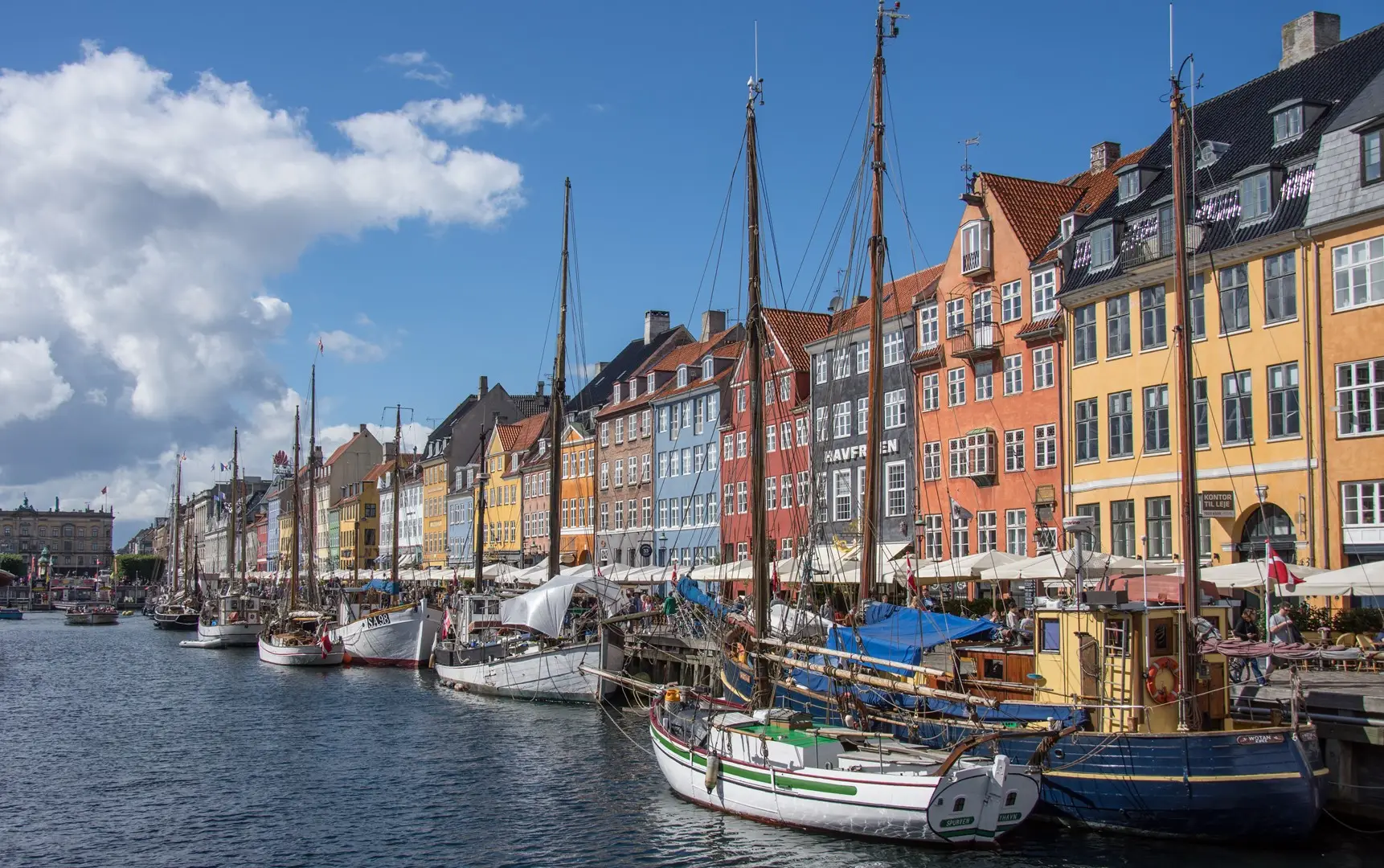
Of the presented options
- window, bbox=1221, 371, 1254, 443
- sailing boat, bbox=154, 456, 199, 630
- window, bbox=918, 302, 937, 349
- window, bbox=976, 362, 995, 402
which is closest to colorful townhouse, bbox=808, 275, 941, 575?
window, bbox=918, 302, 937, 349

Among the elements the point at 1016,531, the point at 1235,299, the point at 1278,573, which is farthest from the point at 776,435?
the point at 1278,573

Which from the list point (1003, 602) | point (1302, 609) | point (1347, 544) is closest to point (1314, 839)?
point (1302, 609)

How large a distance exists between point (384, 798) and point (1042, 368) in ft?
101

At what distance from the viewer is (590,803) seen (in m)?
28.5

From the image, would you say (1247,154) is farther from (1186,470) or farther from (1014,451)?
(1186,470)

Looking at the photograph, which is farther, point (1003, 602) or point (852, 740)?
point (1003, 602)

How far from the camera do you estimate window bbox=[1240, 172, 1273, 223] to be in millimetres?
40750

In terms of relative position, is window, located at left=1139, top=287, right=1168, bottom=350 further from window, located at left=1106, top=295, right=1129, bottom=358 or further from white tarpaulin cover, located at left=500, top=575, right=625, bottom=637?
white tarpaulin cover, located at left=500, top=575, right=625, bottom=637

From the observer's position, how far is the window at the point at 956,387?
54625 millimetres

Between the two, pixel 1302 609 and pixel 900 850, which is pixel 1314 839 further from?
pixel 1302 609

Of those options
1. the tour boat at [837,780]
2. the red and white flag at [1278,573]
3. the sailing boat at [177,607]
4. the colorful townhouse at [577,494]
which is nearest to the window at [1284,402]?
the red and white flag at [1278,573]

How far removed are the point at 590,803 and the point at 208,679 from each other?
37684 mm

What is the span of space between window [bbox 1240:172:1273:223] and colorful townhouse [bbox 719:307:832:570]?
83.2ft

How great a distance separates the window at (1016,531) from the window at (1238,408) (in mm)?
10198
